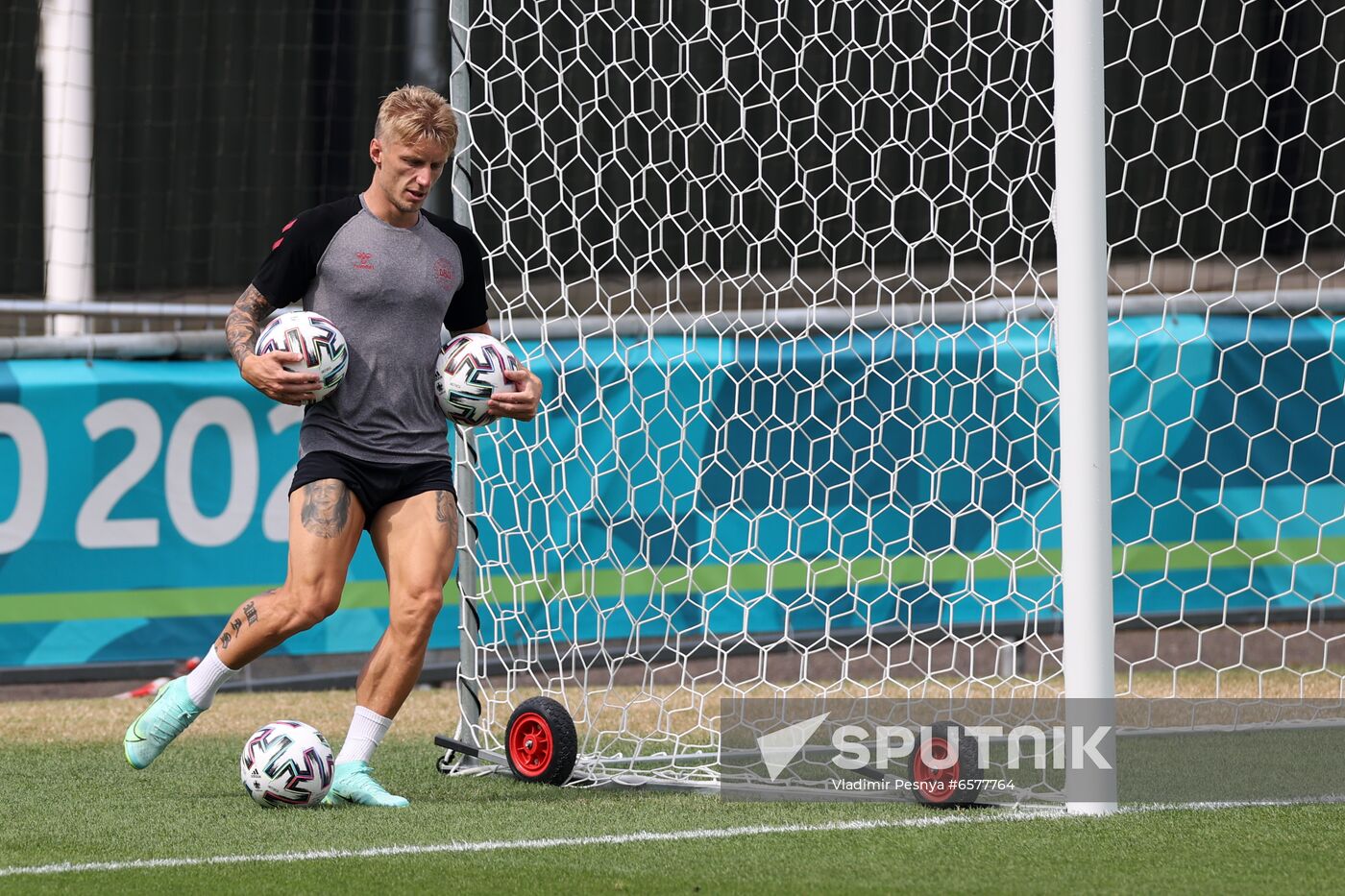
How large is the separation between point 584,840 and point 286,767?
101 centimetres

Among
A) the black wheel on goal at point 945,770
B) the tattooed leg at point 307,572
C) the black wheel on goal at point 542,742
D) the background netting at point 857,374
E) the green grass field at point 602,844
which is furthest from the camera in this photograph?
the background netting at point 857,374

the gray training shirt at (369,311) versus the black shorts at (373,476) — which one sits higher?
the gray training shirt at (369,311)

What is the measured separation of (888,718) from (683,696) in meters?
1.14

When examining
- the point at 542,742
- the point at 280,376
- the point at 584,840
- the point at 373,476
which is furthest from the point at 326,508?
the point at 584,840

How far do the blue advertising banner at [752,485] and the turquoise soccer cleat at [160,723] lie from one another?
2420mm

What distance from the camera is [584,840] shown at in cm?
476

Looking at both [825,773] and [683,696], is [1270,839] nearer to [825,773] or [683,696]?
[825,773]

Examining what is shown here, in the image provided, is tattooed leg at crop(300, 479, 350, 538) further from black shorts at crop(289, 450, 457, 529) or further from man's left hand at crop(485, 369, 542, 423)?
man's left hand at crop(485, 369, 542, 423)

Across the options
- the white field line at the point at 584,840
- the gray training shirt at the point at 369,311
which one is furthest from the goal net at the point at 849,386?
the white field line at the point at 584,840

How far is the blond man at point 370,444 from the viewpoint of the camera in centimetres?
542

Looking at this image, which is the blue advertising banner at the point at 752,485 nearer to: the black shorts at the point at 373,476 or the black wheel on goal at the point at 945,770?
the black shorts at the point at 373,476

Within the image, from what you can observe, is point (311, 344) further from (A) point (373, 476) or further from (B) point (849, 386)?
(B) point (849, 386)

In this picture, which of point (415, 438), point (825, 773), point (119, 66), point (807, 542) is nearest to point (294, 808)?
point (415, 438)

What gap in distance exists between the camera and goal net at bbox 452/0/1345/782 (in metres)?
7.23
